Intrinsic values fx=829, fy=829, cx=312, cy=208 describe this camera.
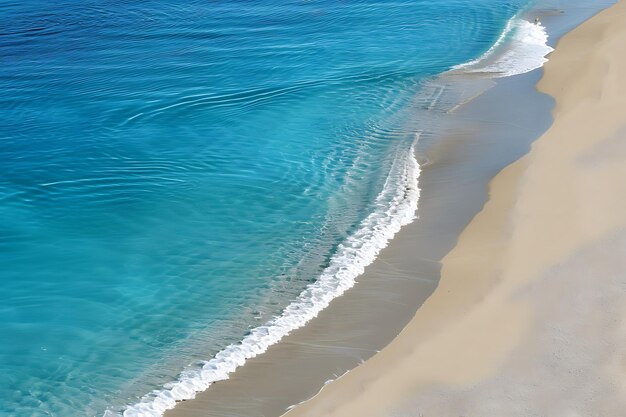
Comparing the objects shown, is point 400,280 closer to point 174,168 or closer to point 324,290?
point 324,290

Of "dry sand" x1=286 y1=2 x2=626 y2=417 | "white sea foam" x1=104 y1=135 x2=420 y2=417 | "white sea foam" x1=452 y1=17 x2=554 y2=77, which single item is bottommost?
"dry sand" x1=286 y1=2 x2=626 y2=417

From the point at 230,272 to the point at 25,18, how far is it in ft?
54.3

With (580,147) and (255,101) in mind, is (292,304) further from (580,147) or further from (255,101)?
(255,101)

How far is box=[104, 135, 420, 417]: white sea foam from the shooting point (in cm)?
892

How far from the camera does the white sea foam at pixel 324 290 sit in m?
8.92

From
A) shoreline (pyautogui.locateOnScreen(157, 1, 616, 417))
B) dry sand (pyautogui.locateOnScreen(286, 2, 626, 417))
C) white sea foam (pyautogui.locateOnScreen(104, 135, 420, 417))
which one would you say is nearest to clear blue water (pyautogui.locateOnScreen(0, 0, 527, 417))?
white sea foam (pyautogui.locateOnScreen(104, 135, 420, 417))

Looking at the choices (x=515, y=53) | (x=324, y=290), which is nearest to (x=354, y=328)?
→ (x=324, y=290)

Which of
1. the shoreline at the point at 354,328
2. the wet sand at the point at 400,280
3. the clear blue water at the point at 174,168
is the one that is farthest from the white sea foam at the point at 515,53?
the shoreline at the point at 354,328

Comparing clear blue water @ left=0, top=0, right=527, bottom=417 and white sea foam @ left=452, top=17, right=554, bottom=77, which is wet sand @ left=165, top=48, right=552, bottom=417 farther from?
white sea foam @ left=452, top=17, right=554, bottom=77

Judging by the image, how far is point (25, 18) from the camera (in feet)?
80.6

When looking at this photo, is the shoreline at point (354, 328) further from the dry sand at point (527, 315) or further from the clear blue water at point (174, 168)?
the clear blue water at point (174, 168)

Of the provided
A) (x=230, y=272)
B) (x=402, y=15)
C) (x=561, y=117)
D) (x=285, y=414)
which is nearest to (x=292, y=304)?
(x=230, y=272)

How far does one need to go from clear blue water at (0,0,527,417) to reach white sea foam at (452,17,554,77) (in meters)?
0.49

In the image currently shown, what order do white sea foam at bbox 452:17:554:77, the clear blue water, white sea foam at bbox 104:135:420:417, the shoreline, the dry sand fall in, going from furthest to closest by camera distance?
white sea foam at bbox 452:17:554:77
the clear blue water
white sea foam at bbox 104:135:420:417
the shoreline
the dry sand
